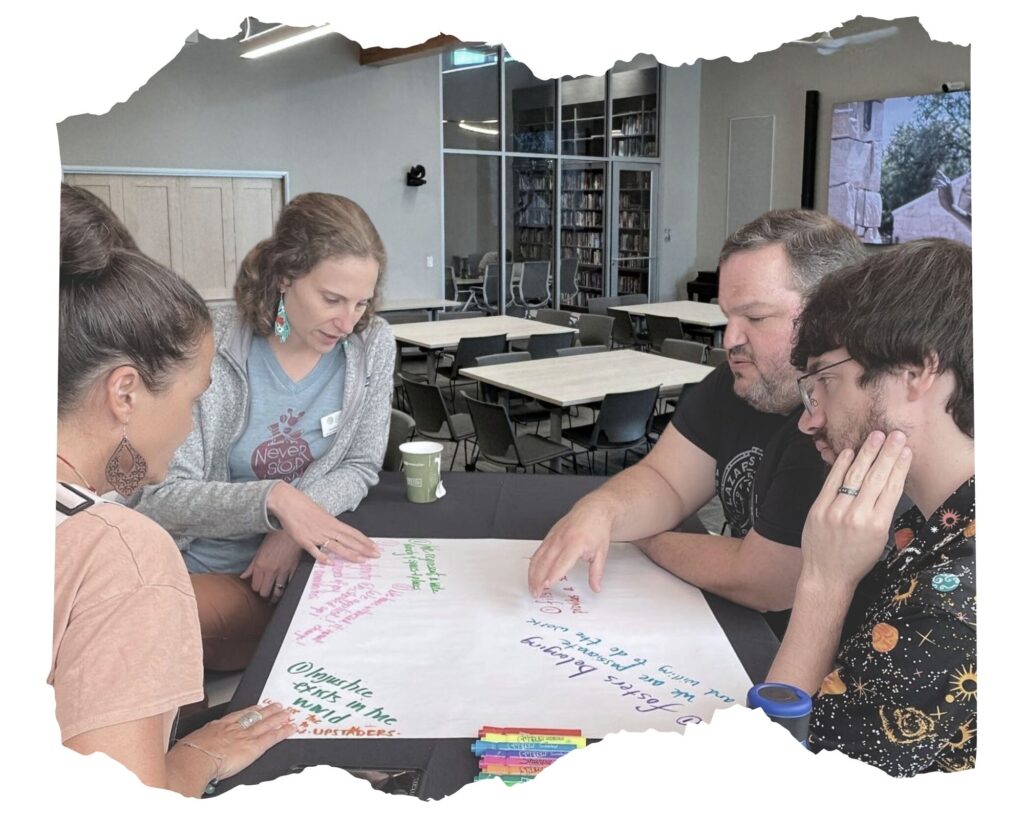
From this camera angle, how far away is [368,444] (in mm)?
2047

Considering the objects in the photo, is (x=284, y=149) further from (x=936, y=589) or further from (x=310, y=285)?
(x=936, y=589)

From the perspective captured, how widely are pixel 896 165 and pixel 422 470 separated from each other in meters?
9.16

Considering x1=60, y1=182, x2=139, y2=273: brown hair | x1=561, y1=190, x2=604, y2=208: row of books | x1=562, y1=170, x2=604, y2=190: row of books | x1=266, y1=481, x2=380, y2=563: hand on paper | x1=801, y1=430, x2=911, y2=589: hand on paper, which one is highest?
x1=562, y1=170, x2=604, y2=190: row of books

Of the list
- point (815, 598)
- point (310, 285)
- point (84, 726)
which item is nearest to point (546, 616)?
point (815, 598)

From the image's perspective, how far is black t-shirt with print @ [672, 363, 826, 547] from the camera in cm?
141

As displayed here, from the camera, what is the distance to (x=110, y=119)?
294 inches

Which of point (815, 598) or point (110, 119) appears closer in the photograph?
point (815, 598)

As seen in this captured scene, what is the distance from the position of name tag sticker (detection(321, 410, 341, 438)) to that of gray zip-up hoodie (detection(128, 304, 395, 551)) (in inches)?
0.6

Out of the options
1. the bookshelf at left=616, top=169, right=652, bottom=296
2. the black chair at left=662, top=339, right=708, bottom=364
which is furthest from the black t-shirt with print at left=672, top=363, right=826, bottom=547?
the bookshelf at left=616, top=169, right=652, bottom=296

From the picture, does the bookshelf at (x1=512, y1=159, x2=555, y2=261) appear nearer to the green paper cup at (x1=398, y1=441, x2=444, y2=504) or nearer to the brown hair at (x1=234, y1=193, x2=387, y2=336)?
the brown hair at (x1=234, y1=193, x2=387, y2=336)

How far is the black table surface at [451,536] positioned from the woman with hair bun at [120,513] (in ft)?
0.39

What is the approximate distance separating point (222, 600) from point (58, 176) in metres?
1.38

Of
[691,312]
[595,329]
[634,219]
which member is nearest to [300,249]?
[595,329]

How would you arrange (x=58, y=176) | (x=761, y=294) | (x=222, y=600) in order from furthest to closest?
(x=222, y=600)
(x=761, y=294)
(x=58, y=176)
